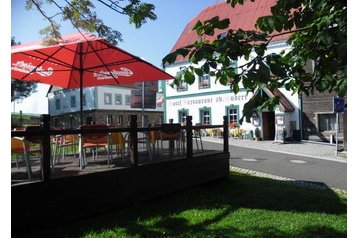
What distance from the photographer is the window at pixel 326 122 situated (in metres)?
21.3

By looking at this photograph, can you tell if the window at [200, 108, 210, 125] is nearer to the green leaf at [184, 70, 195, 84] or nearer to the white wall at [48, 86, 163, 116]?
the white wall at [48, 86, 163, 116]

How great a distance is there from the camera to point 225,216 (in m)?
5.19

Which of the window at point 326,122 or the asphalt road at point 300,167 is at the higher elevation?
the window at point 326,122

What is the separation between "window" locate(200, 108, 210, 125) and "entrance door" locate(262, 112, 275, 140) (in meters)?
5.36

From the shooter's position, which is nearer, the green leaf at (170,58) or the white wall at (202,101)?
the green leaf at (170,58)

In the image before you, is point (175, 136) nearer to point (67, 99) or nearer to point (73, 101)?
point (73, 101)

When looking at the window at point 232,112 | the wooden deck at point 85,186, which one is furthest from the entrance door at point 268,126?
the wooden deck at point 85,186

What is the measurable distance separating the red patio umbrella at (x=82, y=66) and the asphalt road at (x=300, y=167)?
4847 mm

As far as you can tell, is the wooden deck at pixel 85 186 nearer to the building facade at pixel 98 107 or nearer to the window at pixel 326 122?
the window at pixel 326 122

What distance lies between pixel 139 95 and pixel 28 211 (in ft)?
23.6

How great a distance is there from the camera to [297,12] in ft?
11.0
